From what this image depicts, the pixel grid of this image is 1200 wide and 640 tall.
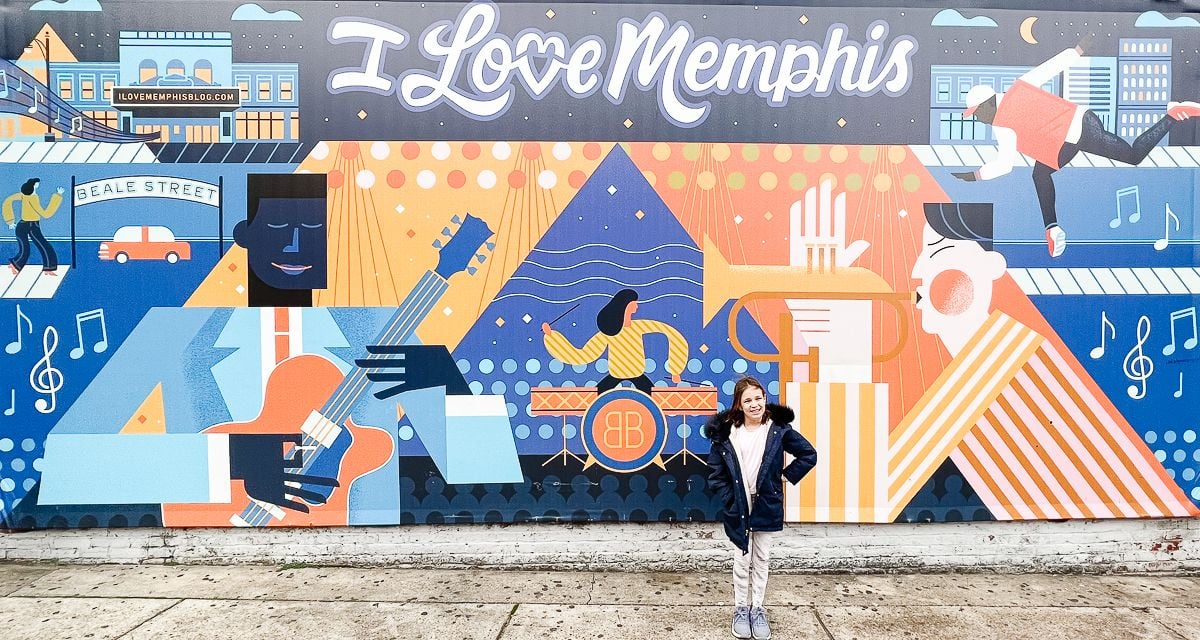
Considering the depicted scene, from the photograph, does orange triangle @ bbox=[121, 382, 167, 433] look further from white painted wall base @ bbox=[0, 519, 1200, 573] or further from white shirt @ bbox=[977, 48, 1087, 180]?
white shirt @ bbox=[977, 48, 1087, 180]

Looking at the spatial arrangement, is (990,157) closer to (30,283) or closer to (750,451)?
(750,451)

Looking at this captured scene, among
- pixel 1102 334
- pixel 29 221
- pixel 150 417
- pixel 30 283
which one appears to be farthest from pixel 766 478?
pixel 29 221

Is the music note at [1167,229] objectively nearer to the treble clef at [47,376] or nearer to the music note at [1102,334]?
the music note at [1102,334]

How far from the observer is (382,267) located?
4.65 m

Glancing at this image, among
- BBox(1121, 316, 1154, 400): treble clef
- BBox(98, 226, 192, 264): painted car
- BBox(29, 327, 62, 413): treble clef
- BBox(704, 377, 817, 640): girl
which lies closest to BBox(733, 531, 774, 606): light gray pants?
BBox(704, 377, 817, 640): girl

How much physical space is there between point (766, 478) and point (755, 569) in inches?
24.8

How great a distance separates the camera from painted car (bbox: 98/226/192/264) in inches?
182

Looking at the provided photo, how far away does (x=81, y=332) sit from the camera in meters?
4.64

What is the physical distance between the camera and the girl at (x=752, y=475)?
3.77 meters

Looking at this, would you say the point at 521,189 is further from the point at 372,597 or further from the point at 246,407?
the point at 372,597

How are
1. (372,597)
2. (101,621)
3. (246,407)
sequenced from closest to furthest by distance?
(101,621)
(372,597)
(246,407)

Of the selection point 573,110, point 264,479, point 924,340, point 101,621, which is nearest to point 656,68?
point 573,110

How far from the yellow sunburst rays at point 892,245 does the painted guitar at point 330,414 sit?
9.67 ft

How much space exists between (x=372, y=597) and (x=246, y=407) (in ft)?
5.69
